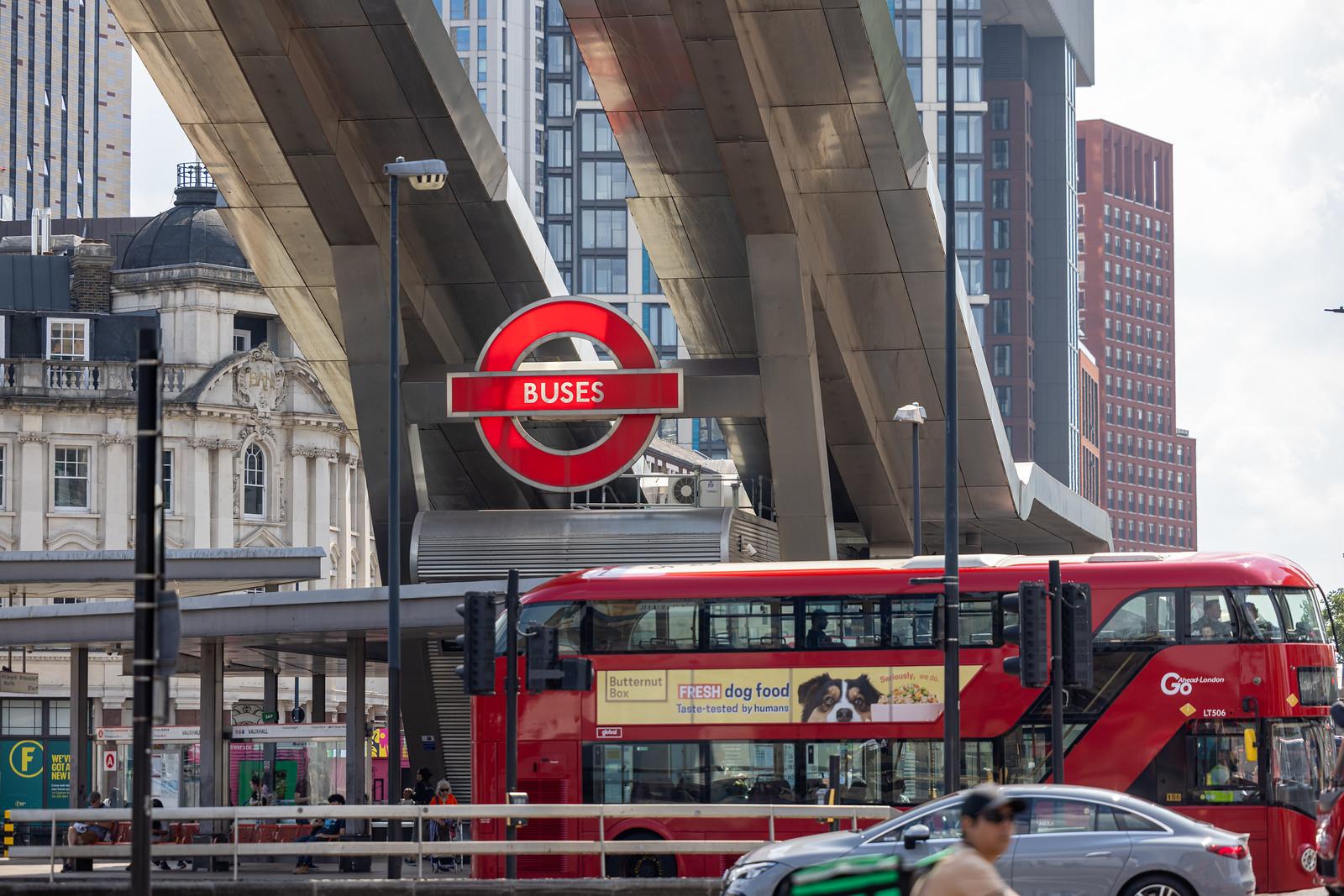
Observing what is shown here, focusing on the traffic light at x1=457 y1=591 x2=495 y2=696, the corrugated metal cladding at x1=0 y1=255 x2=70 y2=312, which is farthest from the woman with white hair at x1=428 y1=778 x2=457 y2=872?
the corrugated metal cladding at x1=0 y1=255 x2=70 y2=312

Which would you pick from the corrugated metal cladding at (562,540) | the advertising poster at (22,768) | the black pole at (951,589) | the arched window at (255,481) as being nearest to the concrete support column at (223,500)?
the arched window at (255,481)

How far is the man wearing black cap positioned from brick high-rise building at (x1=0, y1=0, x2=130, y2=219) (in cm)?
14044

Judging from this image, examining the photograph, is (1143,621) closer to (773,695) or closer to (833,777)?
(833,777)

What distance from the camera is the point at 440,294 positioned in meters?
37.2

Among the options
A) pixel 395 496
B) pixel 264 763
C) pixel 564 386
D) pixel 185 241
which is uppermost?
pixel 185 241

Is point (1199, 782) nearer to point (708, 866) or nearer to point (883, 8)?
point (708, 866)

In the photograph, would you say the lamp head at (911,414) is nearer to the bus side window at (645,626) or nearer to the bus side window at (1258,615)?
the bus side window at (645,626)

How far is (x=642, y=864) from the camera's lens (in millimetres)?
24062

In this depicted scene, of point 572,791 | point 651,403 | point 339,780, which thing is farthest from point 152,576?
point 339,780

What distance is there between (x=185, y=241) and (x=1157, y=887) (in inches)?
2380

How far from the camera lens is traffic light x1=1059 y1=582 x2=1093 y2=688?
70.2 feet

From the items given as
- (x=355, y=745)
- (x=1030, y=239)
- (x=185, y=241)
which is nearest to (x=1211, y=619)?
(x=355, y=745)

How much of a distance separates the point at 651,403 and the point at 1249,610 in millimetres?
13944

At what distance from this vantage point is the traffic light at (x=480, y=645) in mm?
22000
